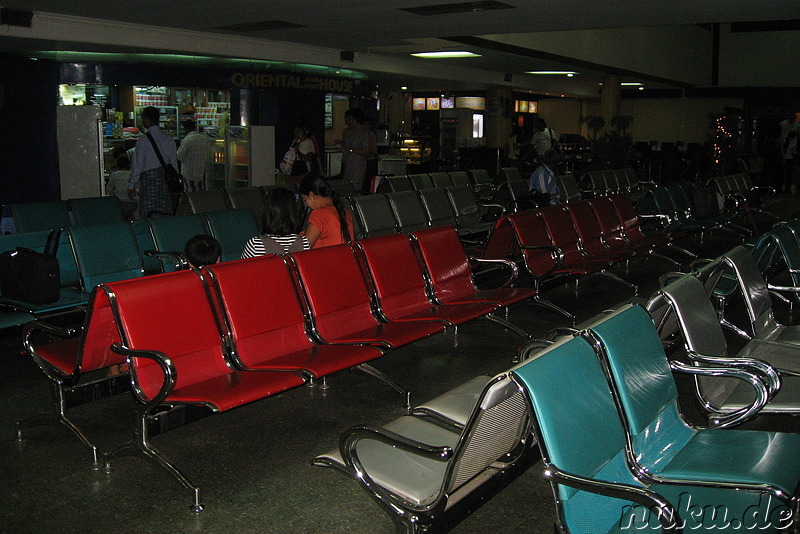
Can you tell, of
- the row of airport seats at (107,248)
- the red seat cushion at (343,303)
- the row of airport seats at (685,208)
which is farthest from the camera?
the row of airport seats at (685,208)

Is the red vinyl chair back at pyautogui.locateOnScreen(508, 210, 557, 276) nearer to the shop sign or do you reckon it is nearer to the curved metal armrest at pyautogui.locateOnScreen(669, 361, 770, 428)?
the curved metal armrest at pyautogui.locateOnScreen(669, 361, 770, 428)

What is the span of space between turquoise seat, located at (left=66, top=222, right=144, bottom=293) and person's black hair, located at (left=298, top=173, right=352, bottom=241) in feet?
4.01

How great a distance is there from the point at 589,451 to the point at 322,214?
11.2 ft

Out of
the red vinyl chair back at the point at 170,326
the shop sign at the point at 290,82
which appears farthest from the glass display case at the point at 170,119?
the red vinyl chair back at the point at 170,326

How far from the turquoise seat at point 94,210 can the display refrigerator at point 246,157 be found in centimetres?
484

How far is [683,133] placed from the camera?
2791cm

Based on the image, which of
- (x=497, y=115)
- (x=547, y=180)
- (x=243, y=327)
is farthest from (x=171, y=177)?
(x=497, y=115)

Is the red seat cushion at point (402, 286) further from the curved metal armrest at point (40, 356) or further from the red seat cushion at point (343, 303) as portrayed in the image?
the curved metal armrest at point (40, 356)

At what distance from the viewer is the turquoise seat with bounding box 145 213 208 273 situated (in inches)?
214

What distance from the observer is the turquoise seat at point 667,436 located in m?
2.46

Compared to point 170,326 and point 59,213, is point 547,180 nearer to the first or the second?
point 59,213

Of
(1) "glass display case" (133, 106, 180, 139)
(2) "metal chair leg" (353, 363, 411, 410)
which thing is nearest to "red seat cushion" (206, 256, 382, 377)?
(2) "metal chair leg" (353, 363, 411, 410)

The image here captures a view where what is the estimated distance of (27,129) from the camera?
11016 mm

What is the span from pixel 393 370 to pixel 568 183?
603 centimetres
